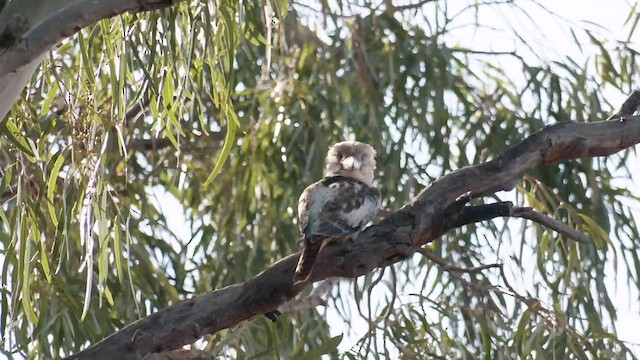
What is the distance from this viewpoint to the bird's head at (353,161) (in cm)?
352

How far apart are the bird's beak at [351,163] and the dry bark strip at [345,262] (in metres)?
0.96

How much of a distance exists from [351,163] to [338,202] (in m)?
0.39

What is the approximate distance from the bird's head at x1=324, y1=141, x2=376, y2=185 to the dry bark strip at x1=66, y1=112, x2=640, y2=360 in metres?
0.96

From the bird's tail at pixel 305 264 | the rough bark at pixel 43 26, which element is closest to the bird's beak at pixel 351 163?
the bird's tail at pixel 305 264

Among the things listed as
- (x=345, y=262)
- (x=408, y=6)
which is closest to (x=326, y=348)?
(x=345, y=262)

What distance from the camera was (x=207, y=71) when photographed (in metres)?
3.11

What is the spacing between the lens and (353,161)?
3.51 m

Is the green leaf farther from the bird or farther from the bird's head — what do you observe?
the bird's head

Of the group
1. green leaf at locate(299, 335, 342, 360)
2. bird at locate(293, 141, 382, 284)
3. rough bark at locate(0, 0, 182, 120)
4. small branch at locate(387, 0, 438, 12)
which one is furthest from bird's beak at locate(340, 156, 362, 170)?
rough bark at locate(0, 0, 182, 120)

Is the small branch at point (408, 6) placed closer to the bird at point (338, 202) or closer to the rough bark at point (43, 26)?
the bird at point (338, 202)

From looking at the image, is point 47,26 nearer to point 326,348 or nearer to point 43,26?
point 43,26

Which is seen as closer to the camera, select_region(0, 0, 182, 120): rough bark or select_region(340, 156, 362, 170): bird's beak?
select_region(0, 0, 182, 120): rough bark

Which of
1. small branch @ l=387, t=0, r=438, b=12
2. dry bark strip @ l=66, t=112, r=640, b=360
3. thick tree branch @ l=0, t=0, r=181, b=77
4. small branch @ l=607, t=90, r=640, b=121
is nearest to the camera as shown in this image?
thick tree branch @ l=0, t=0, r=181, b=77

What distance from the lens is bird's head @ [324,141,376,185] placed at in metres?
3.52
